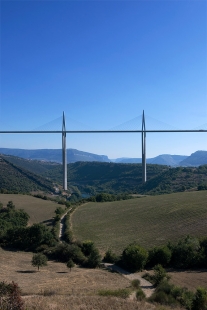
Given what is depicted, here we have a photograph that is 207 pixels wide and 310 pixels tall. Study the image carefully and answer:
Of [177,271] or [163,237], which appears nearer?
[177,271]

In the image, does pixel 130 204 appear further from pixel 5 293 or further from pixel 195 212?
pixel 5 293

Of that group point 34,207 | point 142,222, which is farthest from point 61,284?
point 34,207

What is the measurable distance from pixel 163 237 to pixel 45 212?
612 inches

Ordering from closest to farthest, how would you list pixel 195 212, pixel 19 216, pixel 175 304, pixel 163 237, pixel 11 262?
pixel 175 304 < pixel 11 262 < pixel 163 237 < pixel 195 212 < pixel 19 216

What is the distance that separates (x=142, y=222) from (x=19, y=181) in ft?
120

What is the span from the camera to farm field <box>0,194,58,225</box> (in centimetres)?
2991

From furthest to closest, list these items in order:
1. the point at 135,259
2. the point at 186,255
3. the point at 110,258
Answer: the point at 110,258
the point at 186,255
the point at 135,259

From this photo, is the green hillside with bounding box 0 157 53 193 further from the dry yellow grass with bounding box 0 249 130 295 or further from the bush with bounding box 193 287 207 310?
the bush with bounding box 193 287 207 310

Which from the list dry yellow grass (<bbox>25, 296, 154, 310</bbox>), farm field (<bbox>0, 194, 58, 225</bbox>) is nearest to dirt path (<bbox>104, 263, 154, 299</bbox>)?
dry yellow grass (<bbox>25, 296, 154, 310</bbox>)

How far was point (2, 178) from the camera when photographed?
181 feet

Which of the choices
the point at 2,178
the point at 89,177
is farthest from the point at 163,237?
the point at 89,177

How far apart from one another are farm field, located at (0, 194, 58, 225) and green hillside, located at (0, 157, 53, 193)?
13.7 metres

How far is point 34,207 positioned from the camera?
1332 inches

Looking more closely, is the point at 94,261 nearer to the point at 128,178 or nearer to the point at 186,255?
the point at 186,255
